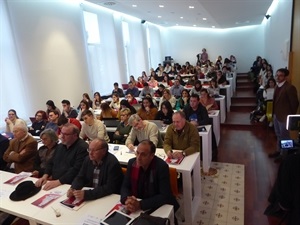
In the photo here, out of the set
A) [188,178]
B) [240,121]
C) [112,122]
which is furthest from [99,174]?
[240,121]

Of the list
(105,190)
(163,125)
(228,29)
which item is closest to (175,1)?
(163,125)

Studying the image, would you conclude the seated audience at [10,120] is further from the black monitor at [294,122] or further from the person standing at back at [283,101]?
the person standing at back at [283,101]

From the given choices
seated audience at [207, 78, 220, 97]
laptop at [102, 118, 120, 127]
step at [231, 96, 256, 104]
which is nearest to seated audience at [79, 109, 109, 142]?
laptop at [102, 118, 120, 127]

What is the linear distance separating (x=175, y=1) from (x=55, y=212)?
6.27m

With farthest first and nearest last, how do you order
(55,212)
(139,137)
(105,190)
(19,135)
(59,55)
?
(59,55) < (139,137) < (19,135) < (105,190) < (55,212)

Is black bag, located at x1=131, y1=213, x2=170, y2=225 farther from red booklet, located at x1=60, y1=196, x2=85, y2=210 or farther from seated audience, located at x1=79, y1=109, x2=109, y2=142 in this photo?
seated audience, located at x1=79, y1=109, x2=109, y2=142

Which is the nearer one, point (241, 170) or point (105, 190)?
point (105, 190)

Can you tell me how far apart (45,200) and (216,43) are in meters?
14.6

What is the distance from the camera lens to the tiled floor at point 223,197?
2.84 m

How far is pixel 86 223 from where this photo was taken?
6.02ft

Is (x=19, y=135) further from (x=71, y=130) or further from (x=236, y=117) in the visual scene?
(x=236, y=117)

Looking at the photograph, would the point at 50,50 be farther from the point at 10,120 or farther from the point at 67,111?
the point at 10,120

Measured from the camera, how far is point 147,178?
7.25 ft

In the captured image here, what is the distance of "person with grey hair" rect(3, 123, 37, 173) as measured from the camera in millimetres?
3244
